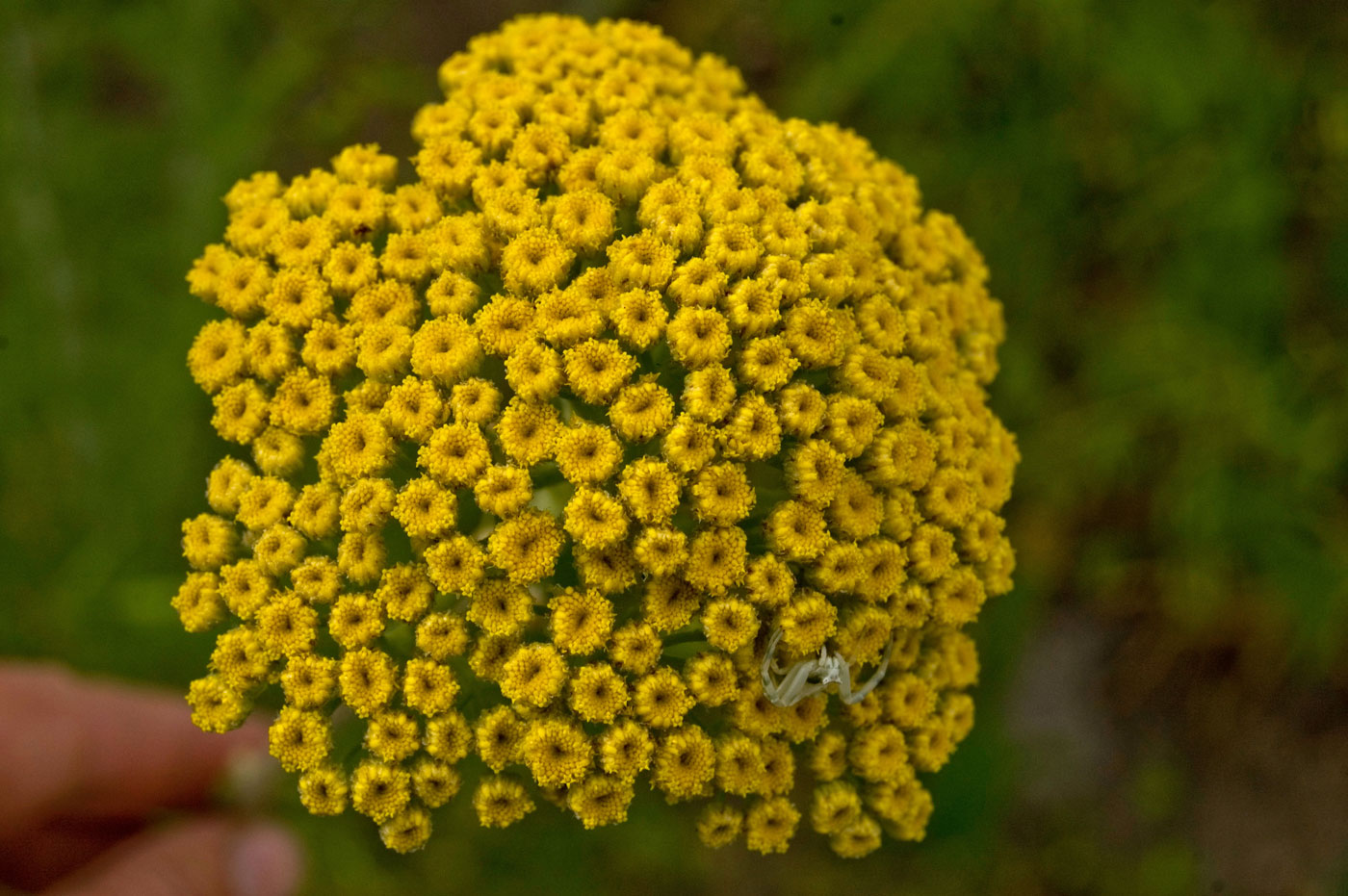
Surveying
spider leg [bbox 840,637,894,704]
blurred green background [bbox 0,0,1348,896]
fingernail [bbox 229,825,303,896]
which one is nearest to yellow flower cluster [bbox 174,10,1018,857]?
spider leg [bbox 840,637,894,704]

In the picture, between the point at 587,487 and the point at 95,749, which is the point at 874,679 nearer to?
the point at 587,487

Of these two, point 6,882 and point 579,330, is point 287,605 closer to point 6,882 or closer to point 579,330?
point 579,330

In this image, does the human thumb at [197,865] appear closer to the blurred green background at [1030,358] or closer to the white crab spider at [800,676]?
the blurred green background at [1030,358]

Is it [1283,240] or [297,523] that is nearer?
[297,523]

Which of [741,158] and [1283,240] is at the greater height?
[1283,240]

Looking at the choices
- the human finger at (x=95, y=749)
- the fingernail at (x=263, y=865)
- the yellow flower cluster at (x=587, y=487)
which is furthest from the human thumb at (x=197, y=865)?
the yellow flower cluster at (x=587, y=487)

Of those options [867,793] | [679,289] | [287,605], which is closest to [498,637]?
[287,605]
